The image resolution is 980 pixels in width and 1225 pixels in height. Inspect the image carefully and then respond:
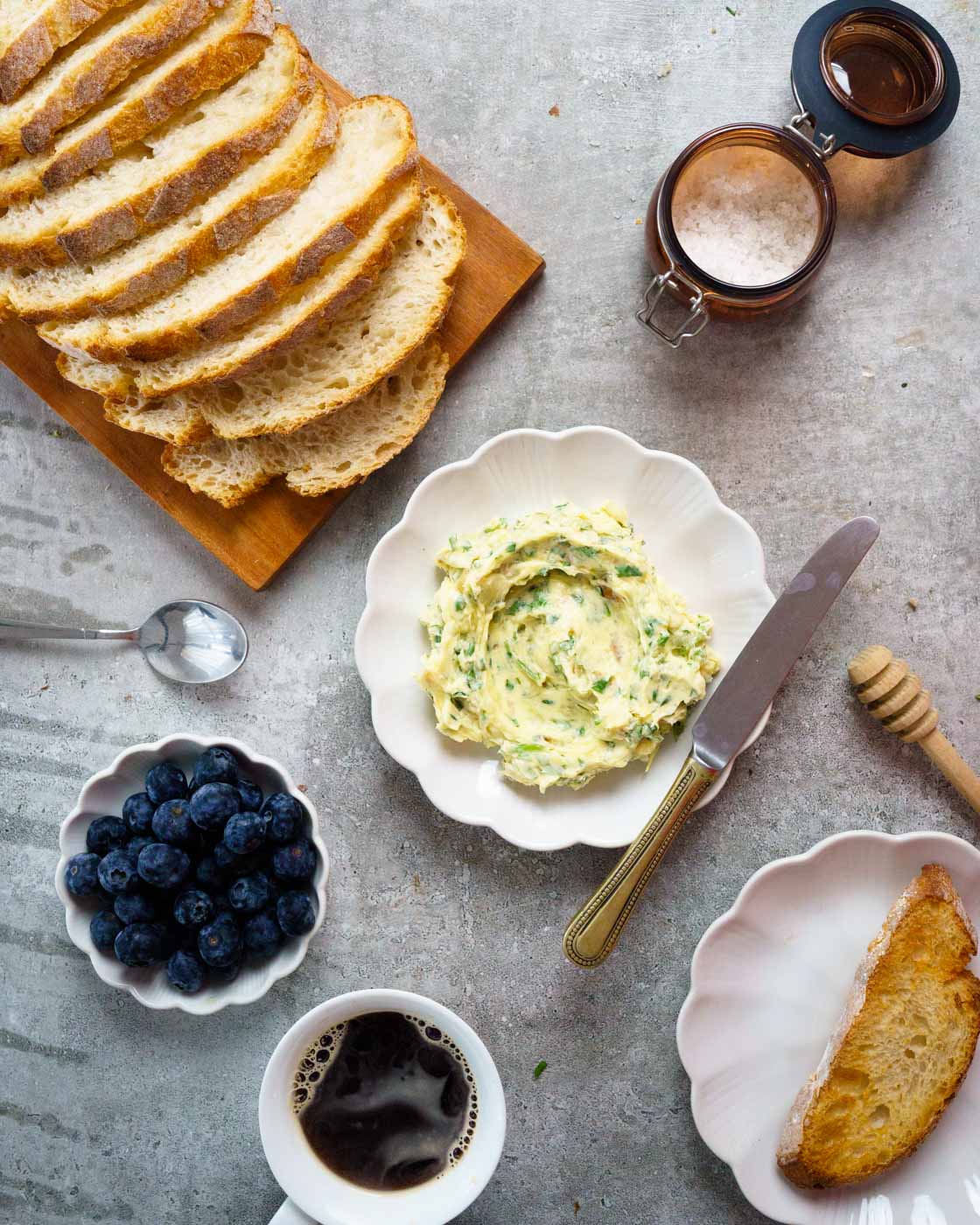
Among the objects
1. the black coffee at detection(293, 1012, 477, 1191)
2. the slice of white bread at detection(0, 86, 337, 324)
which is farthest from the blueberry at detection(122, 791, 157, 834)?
the slice of white bread at detection(0, 86, 337, 324)

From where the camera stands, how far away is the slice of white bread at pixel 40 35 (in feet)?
5.63

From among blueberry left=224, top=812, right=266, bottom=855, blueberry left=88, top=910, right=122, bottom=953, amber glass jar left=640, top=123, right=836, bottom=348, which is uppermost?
amber glass jar left=640, top=123, right=836, bottom=348

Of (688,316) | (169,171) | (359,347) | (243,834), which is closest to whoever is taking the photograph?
(243,834)

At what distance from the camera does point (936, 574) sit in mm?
2033

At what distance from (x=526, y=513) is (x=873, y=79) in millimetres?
1147

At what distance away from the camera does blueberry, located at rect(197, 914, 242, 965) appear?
5.60 ft

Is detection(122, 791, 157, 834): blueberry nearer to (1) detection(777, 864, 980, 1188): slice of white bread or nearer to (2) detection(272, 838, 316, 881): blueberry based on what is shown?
(2) detection(272, 838, 316, 881): blueberry

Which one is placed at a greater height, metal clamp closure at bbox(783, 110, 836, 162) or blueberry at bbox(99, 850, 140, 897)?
metal clamp closure at bbox(783, 110, 836, 162)

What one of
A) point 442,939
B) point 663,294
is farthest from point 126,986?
point 663,294

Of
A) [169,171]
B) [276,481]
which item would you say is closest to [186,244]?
[169,171]

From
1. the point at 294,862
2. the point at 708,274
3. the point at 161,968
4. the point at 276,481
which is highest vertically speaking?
the point at 708,274

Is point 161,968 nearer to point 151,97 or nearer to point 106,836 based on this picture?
point 106,836

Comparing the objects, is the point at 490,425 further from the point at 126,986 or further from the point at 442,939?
the point at 126,986

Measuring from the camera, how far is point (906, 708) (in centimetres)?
191
